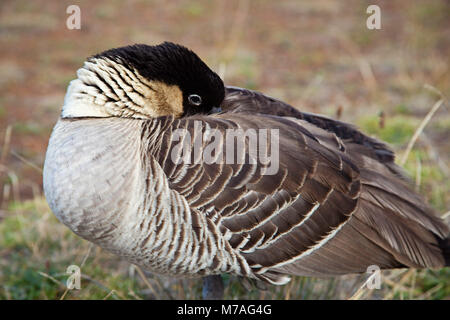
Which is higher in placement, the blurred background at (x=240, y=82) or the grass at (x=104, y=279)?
the blurred background at (x=240, y=82)

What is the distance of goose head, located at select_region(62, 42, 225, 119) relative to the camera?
3725 millimetres

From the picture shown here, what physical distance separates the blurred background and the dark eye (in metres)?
1.16

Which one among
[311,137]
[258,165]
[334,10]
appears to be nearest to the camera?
[258,165]

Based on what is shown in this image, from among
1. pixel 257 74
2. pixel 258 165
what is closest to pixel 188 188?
pixel 258 165

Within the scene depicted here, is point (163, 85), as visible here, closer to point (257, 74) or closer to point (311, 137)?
point (311, 137)

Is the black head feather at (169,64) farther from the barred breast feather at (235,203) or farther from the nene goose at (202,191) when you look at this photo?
the barred breast feather at (235,203)

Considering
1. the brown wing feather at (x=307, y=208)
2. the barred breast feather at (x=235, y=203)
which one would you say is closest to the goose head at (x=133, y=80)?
the barred breast feather at (x=235, y=203)

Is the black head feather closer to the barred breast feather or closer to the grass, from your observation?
the barred breast feather

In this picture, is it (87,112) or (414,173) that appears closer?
(87,112)

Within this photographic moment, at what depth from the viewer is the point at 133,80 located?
3760 mm

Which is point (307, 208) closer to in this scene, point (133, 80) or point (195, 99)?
point (195, 99)

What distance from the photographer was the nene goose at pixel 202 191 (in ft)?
11.3

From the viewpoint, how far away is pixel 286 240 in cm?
380

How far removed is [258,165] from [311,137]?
0.56 metres
